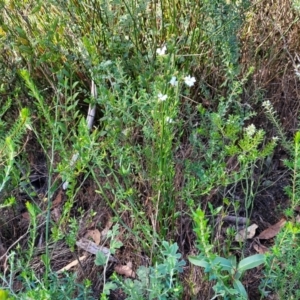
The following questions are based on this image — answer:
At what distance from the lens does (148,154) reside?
5.94 feet

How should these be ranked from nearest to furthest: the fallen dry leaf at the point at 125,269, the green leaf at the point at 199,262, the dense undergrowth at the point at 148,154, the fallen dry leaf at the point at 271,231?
the green leaf at the point at 199,262 < the dense undergrowth at the point at 148,154 < the fallen dry leaf at the point at 125,269 < the fallen dry leaf at the point at 271,231

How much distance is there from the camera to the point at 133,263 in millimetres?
1900

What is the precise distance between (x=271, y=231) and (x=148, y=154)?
594 millimetres

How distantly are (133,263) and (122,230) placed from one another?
0.14 metres

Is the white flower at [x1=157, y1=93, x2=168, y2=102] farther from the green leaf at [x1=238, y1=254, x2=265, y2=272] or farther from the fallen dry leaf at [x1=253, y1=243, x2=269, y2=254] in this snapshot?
the fallen dry leaf at [x1=253, y1=243, x2=269, y2=254]

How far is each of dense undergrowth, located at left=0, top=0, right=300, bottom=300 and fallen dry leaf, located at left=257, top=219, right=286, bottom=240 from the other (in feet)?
0.06

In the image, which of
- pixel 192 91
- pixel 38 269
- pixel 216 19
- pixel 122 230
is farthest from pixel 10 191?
pixel 216 19

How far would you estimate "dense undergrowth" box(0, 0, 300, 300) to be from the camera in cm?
164

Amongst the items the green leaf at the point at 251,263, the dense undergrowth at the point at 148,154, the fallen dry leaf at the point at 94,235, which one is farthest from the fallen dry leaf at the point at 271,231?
the fallen dry leaf at the point at 94,235

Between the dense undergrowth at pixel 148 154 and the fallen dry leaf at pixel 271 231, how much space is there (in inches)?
0.7

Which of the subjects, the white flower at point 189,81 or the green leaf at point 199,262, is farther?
the white flower at point 189,81

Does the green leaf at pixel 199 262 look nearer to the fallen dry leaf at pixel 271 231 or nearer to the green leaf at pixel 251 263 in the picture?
the green leaf at pixel 251 263

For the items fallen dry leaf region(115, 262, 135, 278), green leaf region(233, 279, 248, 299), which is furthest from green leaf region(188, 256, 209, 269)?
fallen dry leaf region(115, 262, 135, 278)

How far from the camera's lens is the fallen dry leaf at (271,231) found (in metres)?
1.99
